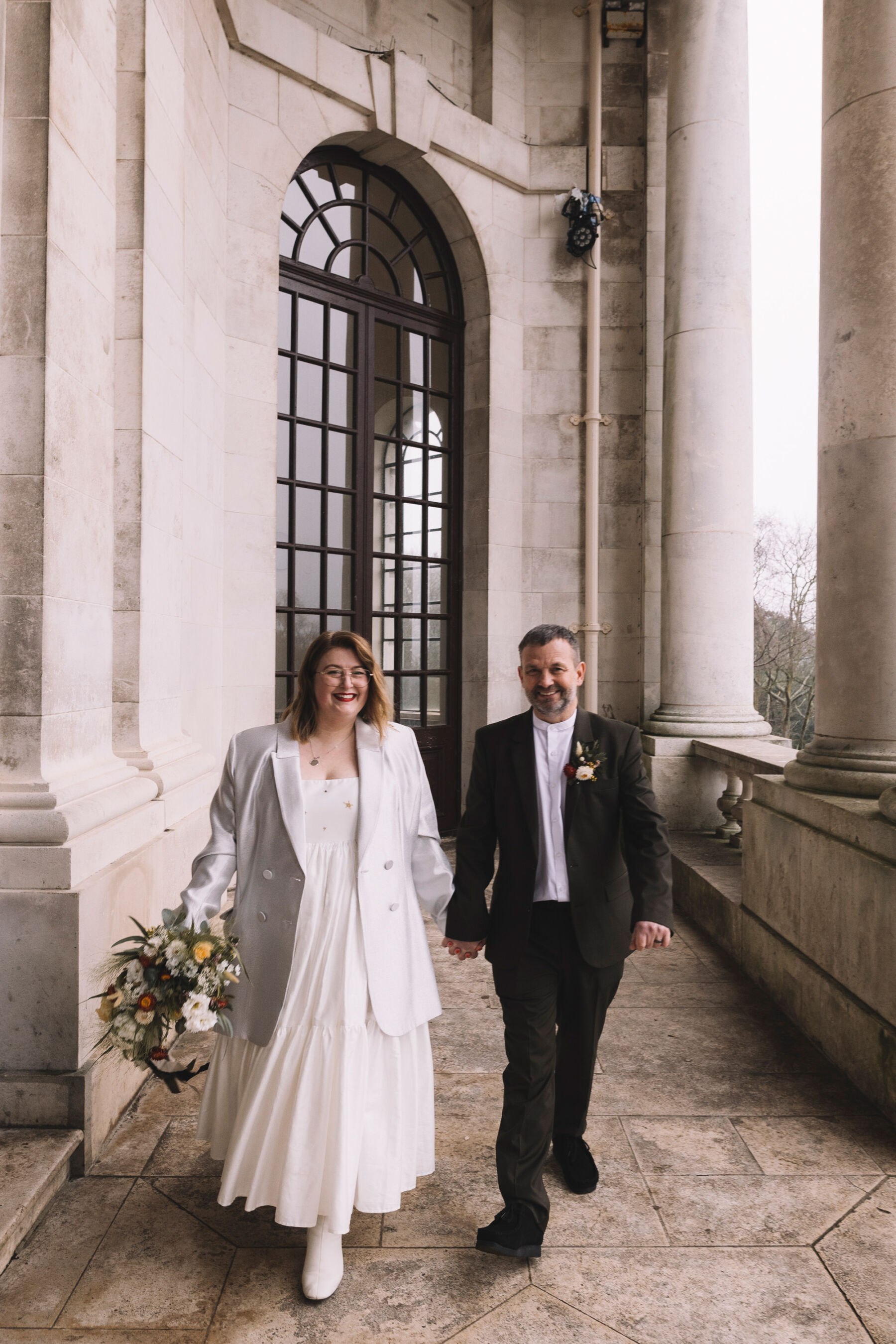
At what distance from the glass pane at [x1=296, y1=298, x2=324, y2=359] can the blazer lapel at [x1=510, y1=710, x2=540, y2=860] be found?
549 centimetres

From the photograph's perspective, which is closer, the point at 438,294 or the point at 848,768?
the point at 848,768

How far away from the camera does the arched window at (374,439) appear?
7.53 metres

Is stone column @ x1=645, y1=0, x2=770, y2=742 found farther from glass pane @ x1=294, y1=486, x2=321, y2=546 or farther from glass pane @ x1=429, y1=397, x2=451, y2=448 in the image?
glass pane @ x1=294, y1=486, x2=321, y2=546

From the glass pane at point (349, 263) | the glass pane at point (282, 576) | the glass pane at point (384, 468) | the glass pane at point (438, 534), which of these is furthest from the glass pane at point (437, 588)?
the glass pane at point (349, 263)

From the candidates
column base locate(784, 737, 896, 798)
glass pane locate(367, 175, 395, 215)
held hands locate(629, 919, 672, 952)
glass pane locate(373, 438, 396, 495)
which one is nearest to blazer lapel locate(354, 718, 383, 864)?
held hands locate(629, 919, 672, 952)

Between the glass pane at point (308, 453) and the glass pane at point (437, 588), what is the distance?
4.74ft

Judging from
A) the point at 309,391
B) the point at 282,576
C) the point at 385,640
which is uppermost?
the point at 309,391

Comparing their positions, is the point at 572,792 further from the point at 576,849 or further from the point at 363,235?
the point at 363,235

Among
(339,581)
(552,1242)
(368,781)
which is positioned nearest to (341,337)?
(339,581)

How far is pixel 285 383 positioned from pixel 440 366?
1.80 meters

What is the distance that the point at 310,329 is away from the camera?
767 centimetres

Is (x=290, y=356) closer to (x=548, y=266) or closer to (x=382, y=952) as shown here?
(x=548, y=266)

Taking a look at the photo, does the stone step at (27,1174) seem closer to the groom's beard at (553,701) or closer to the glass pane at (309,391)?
the groom's beard at (553,701)

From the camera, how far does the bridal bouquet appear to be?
7.81 feet
